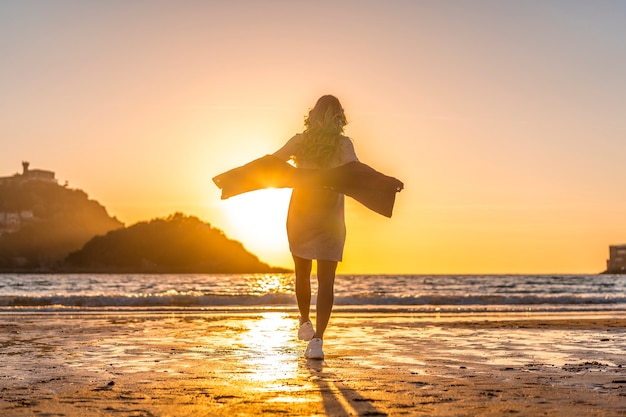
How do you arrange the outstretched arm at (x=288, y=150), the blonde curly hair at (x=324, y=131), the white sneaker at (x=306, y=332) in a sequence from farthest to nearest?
the outstretched arm at (x=288, y=150), the blonde curly hair at (x=324, y=131), the white sneaker at (x=306, y=332)

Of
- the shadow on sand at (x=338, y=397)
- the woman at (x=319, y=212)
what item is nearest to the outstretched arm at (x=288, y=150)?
the woman at (x=319, y=212)

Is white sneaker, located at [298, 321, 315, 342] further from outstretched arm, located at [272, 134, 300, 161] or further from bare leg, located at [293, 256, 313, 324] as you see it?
outstretched arm, located at [272, 134, 300, 161]

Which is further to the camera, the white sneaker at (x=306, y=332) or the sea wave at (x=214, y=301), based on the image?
the sea wave at (x=214, y=301)

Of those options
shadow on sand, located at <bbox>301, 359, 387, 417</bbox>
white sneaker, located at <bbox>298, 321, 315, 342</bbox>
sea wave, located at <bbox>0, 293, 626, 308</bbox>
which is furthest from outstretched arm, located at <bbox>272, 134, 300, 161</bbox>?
sea wave, located at <bbox>0, 293, 626, 308</bbox>

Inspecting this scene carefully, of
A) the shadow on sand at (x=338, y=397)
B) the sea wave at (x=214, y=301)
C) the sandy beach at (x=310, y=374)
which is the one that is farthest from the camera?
the sea wave at (x=214, y=301)

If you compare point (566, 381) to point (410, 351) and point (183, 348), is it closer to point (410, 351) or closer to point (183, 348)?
point (410, 351)

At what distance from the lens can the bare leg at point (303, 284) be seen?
6.82 meters

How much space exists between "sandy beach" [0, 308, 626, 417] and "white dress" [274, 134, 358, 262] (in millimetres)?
908

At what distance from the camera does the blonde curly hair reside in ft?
22.2

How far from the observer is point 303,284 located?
6941mm

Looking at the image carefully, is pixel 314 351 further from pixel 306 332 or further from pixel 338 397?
pixel 338 397

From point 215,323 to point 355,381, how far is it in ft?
22.2

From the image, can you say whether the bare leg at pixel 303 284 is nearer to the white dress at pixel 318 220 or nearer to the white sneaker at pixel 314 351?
the white dress at pixel 318 220

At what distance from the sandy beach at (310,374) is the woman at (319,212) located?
21.4 inches
